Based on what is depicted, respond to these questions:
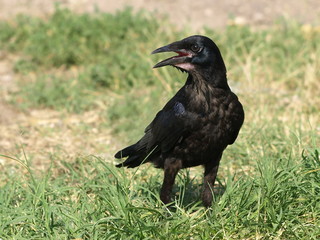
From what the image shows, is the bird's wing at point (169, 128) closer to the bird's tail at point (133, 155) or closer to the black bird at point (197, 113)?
the black bird at point (197, 113)

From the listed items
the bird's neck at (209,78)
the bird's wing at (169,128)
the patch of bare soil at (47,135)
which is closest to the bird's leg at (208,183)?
the bird's wing at (169,128)

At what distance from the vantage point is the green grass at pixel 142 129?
4.19 metres

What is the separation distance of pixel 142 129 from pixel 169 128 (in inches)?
85.9

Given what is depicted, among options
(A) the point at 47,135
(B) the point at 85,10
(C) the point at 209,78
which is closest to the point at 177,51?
(C) the point at 209,78

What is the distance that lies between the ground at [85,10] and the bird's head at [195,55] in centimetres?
231

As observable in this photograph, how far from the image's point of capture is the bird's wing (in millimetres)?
4340

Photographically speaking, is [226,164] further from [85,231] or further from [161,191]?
[85,231]

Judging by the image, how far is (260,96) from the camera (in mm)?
6992

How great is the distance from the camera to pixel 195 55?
427cm

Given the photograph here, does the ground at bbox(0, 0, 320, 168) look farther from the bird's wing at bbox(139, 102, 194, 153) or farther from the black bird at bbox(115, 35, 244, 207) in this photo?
the black bird at bbox(115, 35, 244, 207)

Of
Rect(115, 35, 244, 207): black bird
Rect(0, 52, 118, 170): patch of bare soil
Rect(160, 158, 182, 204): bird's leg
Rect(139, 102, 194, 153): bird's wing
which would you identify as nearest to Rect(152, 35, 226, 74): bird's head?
Rect(115, 35, 244, 207): black bird

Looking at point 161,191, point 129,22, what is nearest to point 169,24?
point 129,22

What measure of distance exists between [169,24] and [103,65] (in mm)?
1221

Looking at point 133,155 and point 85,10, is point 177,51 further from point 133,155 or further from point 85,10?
point 85,10
